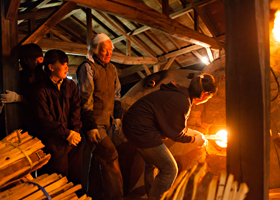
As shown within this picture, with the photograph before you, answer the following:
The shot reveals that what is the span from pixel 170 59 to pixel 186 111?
7.05 meters

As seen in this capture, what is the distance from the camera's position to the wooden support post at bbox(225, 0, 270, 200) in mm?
1490

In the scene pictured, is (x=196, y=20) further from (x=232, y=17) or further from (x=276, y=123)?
(x=232, y=17)

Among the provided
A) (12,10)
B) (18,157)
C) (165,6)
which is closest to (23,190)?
(18,157)

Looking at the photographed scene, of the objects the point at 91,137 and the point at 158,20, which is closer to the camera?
the point at 91,137

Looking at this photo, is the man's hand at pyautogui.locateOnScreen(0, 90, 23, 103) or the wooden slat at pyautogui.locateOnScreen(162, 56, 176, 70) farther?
the wooden slat at pyautogui.locateOnScreen(162, 56, 176, 70)

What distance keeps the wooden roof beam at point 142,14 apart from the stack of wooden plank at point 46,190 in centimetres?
241

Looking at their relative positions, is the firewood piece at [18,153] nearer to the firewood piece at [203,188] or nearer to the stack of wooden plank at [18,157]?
the stack of wooden plank at [18,157]

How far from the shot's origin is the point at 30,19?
20.4 feet

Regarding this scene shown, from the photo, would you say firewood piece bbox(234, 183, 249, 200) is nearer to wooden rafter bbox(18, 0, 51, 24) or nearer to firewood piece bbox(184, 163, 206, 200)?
firewood piece bbox(184, 163, 206, 200)

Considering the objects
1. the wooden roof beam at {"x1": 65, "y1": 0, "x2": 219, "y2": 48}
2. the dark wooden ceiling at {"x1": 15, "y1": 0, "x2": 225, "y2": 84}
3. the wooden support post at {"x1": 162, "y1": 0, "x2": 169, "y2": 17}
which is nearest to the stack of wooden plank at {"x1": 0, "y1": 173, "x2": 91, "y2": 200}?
the dark wooden ceiling at {"x1": 15, "y1": 0, "x2": 225, "y2": 84}

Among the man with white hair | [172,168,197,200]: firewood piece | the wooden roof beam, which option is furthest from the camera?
the wooden roof beam

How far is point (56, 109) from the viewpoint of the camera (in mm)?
2701

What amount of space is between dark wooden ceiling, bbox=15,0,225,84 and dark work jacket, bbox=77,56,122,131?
3.48ft

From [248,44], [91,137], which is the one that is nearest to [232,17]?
[248,44]
